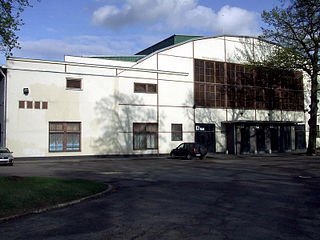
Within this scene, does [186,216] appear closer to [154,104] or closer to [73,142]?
[73,142]

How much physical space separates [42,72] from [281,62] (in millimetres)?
22073

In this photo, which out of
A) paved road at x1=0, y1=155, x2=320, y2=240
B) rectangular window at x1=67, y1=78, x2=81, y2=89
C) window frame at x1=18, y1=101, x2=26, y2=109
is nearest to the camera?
paved road at x1=0, y1=155, x2=320, y2=240

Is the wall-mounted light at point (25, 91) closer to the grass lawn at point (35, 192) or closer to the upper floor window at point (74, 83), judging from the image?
the upper floor window at point (74, 83)

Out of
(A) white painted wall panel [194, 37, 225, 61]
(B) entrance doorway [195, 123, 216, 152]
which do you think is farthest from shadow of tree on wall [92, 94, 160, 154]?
(A) white painted wall panel [194, 37, 225, 61]

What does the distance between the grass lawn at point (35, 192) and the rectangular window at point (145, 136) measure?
1961 centimetres

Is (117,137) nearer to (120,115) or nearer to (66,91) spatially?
(120,115)

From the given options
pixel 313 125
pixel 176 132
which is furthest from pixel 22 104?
pixel 313 125

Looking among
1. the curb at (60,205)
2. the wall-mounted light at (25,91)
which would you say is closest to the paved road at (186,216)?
the curb at (60,205)

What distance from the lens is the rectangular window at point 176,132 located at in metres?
34.7

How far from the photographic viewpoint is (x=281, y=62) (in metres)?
34.1

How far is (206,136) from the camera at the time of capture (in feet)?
120

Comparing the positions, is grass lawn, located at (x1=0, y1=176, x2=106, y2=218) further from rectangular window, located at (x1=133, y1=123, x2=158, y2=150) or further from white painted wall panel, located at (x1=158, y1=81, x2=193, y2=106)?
white painted wall panel, located at (x1=158, y1=81, x2=193, y2=106)

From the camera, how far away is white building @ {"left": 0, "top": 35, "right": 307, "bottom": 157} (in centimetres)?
2848

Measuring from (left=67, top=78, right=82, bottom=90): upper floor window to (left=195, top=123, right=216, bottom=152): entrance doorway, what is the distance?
41.3ft
